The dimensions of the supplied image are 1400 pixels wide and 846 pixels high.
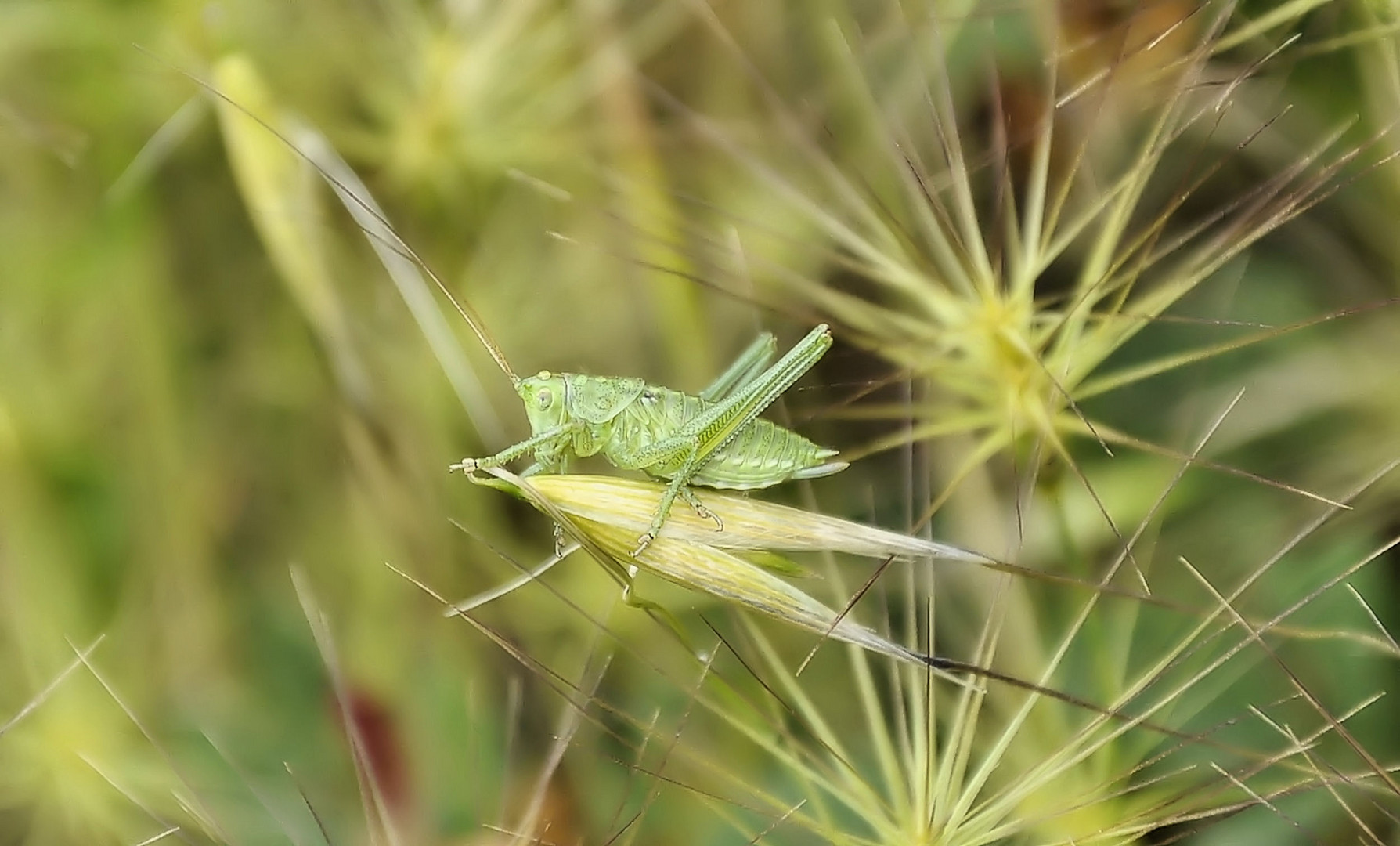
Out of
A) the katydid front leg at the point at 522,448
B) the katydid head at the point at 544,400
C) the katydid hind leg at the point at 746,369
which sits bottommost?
the katydid front leg at the point at 522,448

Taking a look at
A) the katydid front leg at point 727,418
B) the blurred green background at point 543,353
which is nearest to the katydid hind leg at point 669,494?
the katydid front leg at point 727,418

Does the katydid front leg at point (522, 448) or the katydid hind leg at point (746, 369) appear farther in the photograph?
the katydid hind leg at point (746, 369)

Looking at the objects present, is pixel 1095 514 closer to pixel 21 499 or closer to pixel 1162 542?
pixel 1162 542

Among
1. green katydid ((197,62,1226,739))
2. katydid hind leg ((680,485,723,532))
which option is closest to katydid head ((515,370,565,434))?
green katydid ((197,62,1226,739))

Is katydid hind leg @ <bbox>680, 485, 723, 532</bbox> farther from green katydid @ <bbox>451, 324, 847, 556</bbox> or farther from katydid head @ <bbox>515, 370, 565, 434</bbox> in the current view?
katydid head @ <bbox>515, 370, 565, 434</bbox>

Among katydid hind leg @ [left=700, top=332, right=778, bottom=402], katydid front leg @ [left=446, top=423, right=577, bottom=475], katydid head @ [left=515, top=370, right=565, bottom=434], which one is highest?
katydid hind leg @ [left=700, top=332, right=778, bottom=402]

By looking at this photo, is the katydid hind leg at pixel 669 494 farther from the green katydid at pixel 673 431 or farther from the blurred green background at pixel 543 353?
the blurred green background at pixel 543 353

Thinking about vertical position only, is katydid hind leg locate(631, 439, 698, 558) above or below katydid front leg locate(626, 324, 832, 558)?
below
